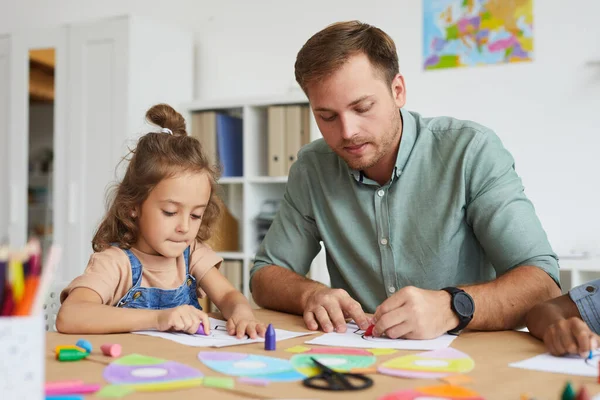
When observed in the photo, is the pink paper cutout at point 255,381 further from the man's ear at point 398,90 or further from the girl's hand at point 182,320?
the man's ear at point 398,90

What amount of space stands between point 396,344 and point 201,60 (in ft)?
9.05

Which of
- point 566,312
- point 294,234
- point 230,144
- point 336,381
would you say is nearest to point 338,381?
point 336,381

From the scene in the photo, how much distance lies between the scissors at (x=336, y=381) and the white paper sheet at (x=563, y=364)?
0.24 meters

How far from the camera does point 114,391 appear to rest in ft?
2.37

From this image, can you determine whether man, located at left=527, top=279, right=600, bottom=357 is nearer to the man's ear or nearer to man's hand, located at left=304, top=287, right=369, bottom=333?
man's hand, located at left=304, top=287, right=369, bottom=333

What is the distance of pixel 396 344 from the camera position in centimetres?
102

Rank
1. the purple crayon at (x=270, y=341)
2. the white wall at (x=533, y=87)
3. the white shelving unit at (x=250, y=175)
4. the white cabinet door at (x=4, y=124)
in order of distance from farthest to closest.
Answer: the white cabinet door at (x=4, y=124) → the white shelving unit at (x=250, y=175) → the white wall at (x=533, y=87) → the purple crayon at (x=270, y=341)

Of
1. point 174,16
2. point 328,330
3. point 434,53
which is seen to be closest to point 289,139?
point 434,53

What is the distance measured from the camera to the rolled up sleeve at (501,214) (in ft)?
4.26

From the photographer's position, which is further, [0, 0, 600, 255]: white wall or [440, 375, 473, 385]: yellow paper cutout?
[0, 0, 600, 255]: white wall

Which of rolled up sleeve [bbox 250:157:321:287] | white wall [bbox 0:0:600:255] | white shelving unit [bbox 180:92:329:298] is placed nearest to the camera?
rolled up sleeve [bbox 250:157:321:287]

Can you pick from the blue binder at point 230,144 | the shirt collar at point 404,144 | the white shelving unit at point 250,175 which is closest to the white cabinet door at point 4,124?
the white shelving unit at point 250,175

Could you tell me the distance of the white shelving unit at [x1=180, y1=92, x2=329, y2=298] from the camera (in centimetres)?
304

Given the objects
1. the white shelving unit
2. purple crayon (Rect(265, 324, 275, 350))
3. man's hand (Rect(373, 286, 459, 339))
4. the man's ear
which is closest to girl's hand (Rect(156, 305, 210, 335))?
purple crayon (Rect(265, 324, 275, 350))
